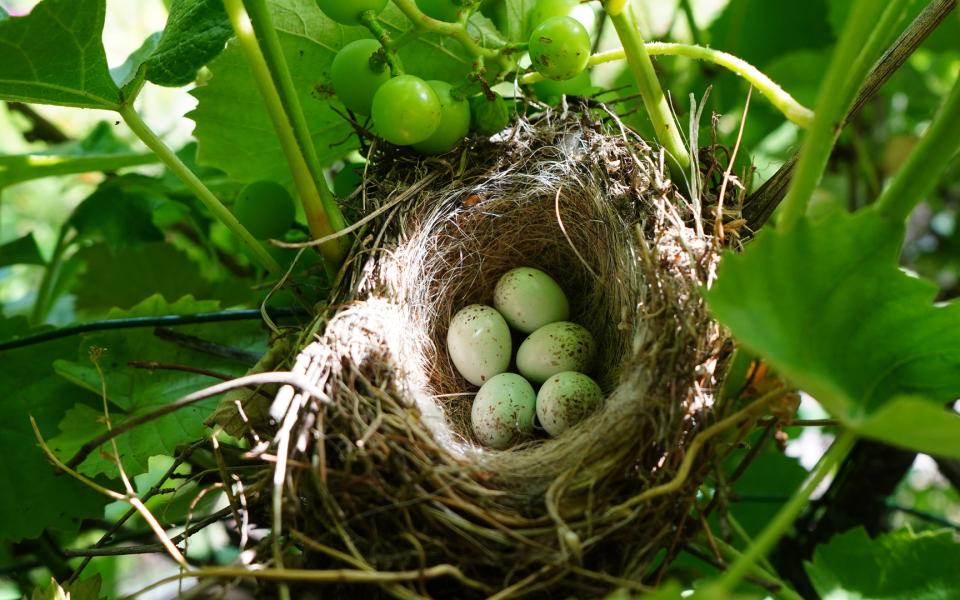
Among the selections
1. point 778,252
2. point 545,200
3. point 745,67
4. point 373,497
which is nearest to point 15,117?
point 545,200

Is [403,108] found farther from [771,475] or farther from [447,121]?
[771,475]

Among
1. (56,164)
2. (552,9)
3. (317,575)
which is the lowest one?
(317,575)

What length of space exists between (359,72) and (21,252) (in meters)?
0.82

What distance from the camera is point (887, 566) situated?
1009mm

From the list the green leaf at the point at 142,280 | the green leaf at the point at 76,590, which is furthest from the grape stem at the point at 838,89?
the green leaf at the point at 142,280

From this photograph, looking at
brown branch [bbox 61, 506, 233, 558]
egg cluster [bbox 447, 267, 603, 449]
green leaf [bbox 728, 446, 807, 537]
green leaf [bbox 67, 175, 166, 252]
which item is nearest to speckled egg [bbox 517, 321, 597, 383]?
egg cluster [bbox 447, 267, 603, 449]

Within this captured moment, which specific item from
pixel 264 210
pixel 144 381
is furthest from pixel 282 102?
pixel 144 381

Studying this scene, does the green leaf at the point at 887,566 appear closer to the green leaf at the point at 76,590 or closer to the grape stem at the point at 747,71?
the grape stem at the point at 747,71

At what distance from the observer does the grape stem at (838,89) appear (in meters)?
0.68

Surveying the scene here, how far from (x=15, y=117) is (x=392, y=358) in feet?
4.68

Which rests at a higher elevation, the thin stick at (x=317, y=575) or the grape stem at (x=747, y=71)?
the grape stem at (x=747, y=71)

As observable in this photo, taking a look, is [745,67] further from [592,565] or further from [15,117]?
[15,117]

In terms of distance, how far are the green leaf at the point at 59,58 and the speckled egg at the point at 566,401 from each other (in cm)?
70

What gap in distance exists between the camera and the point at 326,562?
2.63 feet
